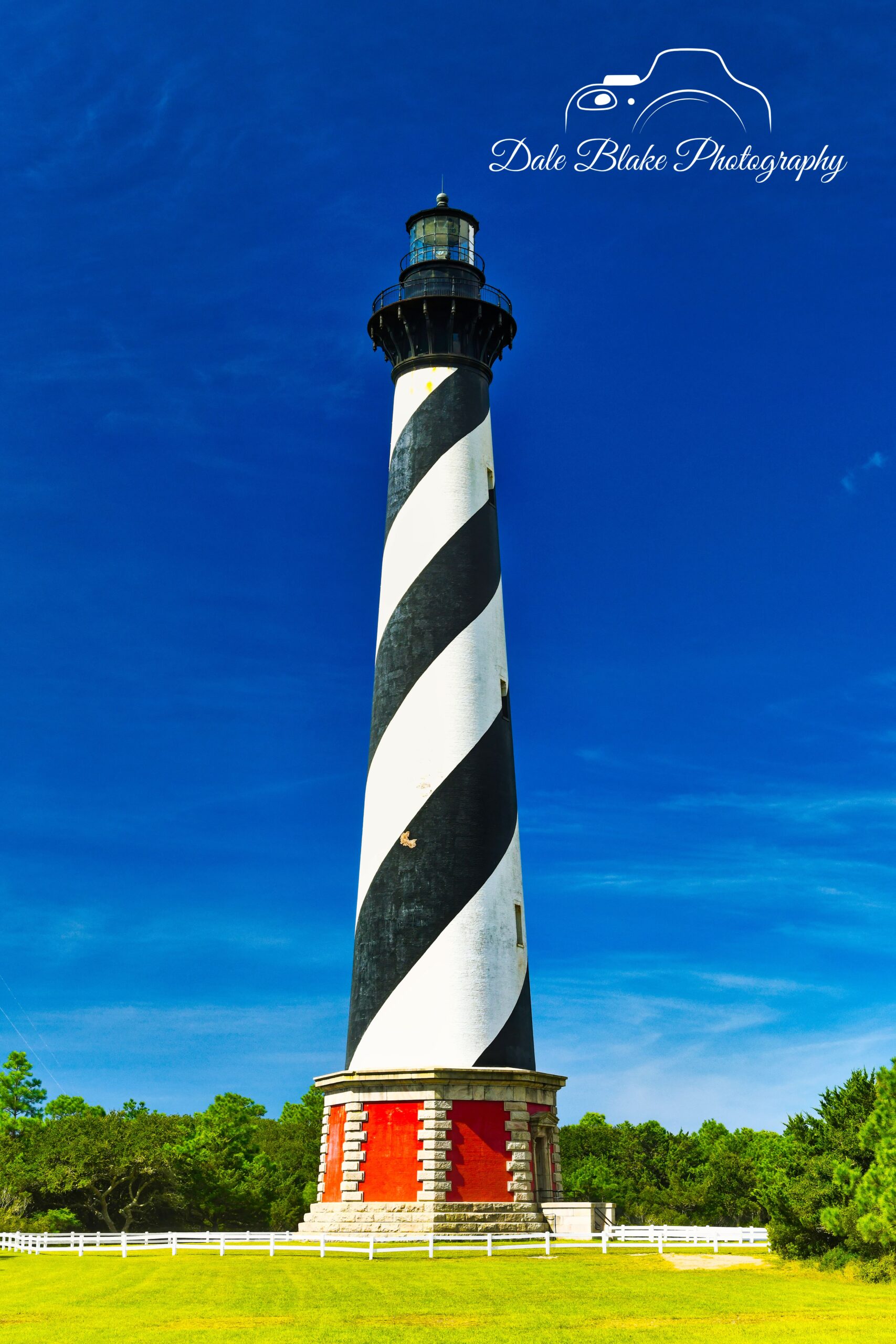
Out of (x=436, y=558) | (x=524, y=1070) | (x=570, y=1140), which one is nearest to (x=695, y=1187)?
(x=570, y=1140)

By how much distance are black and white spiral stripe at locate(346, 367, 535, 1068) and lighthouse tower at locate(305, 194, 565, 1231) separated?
1.9 inches

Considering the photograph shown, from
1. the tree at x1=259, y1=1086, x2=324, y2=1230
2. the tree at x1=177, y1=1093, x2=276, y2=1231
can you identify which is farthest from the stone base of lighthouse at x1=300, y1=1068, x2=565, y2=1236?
the tree at x1=177, y1=1093, x2=276, y2=1231

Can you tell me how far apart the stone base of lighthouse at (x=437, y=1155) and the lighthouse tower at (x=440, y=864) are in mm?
42

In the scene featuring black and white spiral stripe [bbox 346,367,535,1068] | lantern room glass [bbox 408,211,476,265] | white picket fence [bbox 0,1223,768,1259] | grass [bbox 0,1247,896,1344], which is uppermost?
lantern room glass [bbox 408,211,476,265]

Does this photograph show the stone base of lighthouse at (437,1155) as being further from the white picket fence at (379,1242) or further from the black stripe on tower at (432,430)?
the black stripe on tower at (432,430)

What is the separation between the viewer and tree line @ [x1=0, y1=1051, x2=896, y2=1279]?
48.5m

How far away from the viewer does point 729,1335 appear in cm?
1438

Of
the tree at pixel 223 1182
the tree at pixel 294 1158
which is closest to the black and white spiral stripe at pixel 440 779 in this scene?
the tree at pixel 294 1158

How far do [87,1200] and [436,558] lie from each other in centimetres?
3365

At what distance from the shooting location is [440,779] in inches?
1283

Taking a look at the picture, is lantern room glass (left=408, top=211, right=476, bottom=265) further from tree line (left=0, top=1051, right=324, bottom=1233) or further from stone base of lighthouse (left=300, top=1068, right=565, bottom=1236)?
tree line (left=0, top=1051, right=324, bottom=1233)

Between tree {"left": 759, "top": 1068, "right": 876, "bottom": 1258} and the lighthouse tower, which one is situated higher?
the lighthouse tower

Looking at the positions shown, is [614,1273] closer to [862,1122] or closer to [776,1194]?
[776,1194]

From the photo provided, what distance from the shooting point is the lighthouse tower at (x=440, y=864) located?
29562 millimetres
